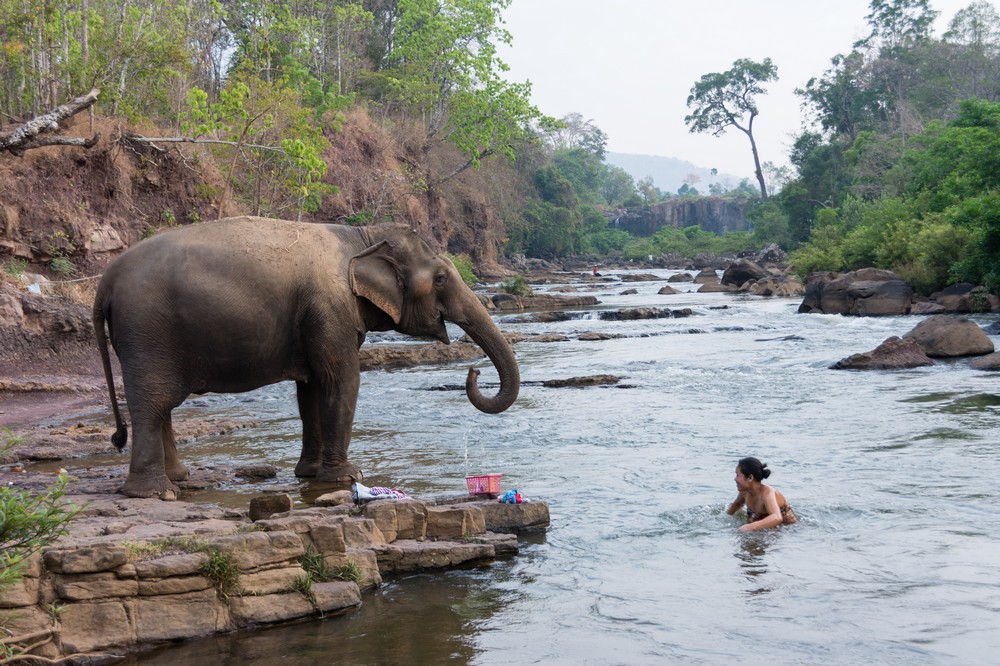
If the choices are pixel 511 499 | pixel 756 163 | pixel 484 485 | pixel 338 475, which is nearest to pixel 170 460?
pixel 338 475

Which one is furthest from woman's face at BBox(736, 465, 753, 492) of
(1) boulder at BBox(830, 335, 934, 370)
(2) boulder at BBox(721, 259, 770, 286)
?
(2) boulder at BBox(721, 259, 770, 286)

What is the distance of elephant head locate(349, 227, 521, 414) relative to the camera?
28.1 feet

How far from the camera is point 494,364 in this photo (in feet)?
27.8

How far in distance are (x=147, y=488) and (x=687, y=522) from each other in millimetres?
4189

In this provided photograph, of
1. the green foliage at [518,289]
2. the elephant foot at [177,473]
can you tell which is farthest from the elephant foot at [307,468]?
the green foliage at [518,289]

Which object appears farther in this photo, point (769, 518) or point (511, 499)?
point (769, 518)

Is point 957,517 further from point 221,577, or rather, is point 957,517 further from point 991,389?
point 991,389

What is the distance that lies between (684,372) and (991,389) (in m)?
5.58

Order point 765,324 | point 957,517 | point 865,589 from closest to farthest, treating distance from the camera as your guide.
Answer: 1. point 865,589
2. point 957,517
3. point 765,324

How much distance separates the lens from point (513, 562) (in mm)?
6605

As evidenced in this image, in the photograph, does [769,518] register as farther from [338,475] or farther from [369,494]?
[338,475]

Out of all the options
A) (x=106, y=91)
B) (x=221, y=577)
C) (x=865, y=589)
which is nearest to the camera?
(x=221, y=577)

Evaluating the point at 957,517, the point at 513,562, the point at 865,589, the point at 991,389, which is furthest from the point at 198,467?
the point at 991,389

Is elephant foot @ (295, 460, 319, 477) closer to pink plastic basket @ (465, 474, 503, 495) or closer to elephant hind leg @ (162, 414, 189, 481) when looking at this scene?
elephant hind leg @ (162, 414, 189, 481)
